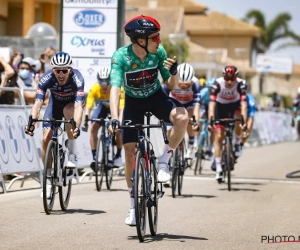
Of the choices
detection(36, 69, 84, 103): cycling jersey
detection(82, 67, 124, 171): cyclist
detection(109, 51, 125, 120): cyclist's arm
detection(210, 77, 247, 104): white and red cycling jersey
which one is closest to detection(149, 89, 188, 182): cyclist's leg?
detection(109, 51, 125, 120): cyclist's arm

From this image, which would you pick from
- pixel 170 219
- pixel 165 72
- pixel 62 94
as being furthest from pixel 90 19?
pixel 165 72

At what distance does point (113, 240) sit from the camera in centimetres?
909

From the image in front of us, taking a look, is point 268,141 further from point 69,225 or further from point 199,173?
point 69,225

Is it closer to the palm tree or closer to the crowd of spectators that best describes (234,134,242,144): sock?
the crowd of spectators

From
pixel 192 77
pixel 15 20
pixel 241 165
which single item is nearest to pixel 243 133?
pixel 192 77

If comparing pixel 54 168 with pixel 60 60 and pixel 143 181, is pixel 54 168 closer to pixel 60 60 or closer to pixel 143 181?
pixel 60 60

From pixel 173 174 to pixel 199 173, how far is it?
583 centimetres

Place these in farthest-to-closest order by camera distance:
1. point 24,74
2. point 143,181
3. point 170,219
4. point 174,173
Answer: point 24,74, point 174,173, point 170,219, point 143,181

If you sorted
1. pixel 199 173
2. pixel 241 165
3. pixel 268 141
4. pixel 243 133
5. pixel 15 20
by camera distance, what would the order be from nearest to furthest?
1. pixel 243 133
2. pixel 199 173
3. pixel 241 165
4. pixel 268 141
5. pixel 15 20

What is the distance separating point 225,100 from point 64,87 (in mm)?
5333

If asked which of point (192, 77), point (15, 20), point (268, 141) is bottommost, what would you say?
point (268, 141)

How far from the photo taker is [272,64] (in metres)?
106

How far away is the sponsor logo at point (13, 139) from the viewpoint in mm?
14599

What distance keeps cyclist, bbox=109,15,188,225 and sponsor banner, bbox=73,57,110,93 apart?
36.7 feet
